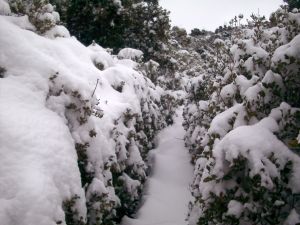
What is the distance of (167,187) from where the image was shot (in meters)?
7.58

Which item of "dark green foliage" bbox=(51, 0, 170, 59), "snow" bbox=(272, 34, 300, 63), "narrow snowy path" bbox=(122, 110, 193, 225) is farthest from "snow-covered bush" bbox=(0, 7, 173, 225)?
"dark green foliage" bbox=(51, 0, 170, 59)

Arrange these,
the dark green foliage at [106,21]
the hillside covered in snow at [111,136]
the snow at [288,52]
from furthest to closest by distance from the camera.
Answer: the dark green foliage at [106,21] < the snow at [288,52] < the hillside covered in snow at [111,136]

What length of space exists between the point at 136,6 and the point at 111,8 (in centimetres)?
207

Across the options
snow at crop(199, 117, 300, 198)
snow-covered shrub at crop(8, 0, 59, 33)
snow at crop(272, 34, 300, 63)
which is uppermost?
snow at crop(272, 34, 300, 63)

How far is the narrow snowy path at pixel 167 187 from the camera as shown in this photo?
6.05 m

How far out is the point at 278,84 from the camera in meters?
3.98

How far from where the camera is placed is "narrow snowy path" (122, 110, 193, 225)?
6.05 m

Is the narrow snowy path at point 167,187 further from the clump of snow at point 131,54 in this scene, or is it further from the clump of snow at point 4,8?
the clump of snow at point 4,8

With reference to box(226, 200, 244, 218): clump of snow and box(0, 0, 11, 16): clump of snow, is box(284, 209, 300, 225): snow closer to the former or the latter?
box(226, 200, 244, 218): clump of snow

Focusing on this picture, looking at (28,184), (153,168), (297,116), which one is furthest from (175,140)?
(28,184)

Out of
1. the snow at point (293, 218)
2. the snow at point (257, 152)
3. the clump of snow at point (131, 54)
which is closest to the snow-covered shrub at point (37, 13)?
the snow at point (257, 152)

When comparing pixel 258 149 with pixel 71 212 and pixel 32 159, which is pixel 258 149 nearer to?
pixel 71 212

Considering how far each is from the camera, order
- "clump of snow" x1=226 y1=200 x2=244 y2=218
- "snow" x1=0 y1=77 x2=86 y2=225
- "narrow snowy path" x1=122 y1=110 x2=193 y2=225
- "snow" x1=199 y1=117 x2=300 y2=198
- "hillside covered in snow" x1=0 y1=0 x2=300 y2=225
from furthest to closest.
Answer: "narrow snowy path" x1=122 y1=110 x2=193 y2=225, "clump of snow" x1=226 y1=200 x2=244 y2=218, "snow" x1=199 y1=117 x2=300 y2=198, "hillside covered in snow" x1=0 y1=0 x2=300 y2=225, "snow" x1=0 y1=77 x2=86 y2=225

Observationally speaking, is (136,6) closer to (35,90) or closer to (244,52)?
(244,52)
